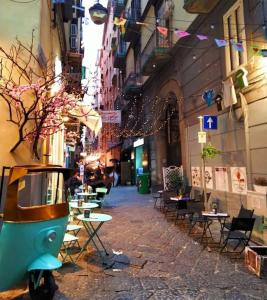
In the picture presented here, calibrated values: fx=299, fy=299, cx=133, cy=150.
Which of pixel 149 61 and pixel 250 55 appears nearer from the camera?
pixel 250 55

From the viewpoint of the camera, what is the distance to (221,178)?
9953 mm

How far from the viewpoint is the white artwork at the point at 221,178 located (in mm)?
9680

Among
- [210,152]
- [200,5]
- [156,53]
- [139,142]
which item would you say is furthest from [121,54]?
[210,152]

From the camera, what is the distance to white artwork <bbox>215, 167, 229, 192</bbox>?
968 cm

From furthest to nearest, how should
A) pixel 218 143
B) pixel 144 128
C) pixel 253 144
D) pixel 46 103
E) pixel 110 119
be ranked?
pixel 144 128, pixel 110 119, pixel 218 143, pixel 253 144, pixel 46 103

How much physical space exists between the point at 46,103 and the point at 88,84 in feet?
5.66

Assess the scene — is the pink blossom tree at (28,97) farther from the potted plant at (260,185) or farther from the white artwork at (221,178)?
the white artwork at (221,178)

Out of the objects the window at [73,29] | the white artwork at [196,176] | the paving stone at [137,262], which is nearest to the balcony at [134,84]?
the window at [73,29]

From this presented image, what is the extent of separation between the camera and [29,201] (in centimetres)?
606

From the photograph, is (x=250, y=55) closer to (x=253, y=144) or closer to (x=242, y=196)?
(x=253, y=144)

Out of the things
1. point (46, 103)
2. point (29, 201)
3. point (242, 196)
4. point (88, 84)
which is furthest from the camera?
point (242, 196)

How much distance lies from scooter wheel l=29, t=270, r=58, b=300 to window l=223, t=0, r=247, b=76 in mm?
7440

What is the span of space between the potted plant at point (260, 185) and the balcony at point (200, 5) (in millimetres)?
6161

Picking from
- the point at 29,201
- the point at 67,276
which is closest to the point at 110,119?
the point at 29,201
